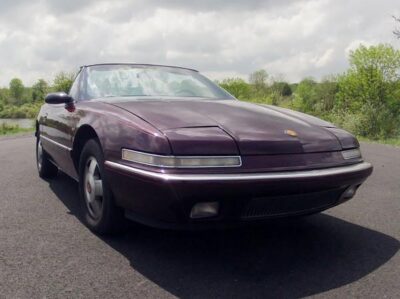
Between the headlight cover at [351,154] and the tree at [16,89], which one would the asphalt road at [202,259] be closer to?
the headlight cover at [351,154]

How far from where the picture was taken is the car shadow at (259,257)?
87.3 inches

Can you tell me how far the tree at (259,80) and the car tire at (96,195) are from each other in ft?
198

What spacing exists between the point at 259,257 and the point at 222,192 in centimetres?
67

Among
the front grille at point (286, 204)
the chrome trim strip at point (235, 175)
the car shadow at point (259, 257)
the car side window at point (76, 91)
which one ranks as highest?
the car side window at point (76, 91)

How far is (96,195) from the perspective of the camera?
2.96 metres

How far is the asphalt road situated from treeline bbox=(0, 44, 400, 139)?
17.5m

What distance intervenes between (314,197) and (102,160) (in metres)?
1.44

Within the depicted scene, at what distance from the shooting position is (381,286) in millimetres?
2248

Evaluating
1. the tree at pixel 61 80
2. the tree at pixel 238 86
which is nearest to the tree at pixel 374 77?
the tree at pixel 238 86

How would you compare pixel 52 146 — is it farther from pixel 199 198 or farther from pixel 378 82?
pixel 378 82

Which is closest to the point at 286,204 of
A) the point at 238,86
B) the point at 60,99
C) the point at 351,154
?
the point at 351,154

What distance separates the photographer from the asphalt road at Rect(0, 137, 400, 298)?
2.17m

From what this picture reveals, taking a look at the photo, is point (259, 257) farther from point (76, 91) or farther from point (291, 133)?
point (76, 91)

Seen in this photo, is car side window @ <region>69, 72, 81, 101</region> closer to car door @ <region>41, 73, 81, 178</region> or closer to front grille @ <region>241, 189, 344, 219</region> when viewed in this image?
car door @ <region>41, 73, 81, 178</region>
